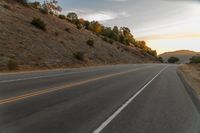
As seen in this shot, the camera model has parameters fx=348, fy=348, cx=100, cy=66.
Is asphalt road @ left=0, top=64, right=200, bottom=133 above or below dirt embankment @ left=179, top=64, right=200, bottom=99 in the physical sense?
above

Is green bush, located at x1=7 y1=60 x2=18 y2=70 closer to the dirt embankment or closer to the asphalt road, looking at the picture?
the dirt embankment

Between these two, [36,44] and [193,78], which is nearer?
[193,78]

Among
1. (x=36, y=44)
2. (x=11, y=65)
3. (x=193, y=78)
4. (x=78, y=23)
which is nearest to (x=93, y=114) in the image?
(x=193, y=78)

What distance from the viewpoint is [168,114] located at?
412 inches

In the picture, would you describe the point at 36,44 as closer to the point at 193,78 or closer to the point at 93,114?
the point at 193,78

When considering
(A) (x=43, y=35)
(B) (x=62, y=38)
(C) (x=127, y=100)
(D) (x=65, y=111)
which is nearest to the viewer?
(D) (x=65, y=111)

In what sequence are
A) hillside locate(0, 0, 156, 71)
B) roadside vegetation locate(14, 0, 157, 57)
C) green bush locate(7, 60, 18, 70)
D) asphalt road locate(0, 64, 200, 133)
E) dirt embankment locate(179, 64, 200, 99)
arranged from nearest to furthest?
asphalt road locate(0, 64, 200, 133) < dirt embankment locate(179, 64, 200, 99) < green bush locate(7, 60, 18, 70) < hillside locate(0, 0, 156, 71) < roadside vegetation locate(14, 0, 157, 57)

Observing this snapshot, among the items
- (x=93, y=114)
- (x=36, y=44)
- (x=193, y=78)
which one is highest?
(x=36, y=44)

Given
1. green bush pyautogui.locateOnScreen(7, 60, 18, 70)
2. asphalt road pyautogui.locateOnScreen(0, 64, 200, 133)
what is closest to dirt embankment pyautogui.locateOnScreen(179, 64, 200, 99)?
asphalt road pyautogui.locateOnScreen(0, 64, 200, 133)

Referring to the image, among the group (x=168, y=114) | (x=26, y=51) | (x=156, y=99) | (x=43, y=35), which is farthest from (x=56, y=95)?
(x=43, y=35)

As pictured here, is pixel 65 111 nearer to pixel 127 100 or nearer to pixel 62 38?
pixel 127 100

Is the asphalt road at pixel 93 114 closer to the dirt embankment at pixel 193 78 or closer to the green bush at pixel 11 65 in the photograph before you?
the dirt embankment at pixel 193 78

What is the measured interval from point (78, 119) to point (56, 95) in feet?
15.5

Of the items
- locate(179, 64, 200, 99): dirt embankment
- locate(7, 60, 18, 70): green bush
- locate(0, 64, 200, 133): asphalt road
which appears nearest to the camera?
locate(0, 64, 200, 133): asphalt road
